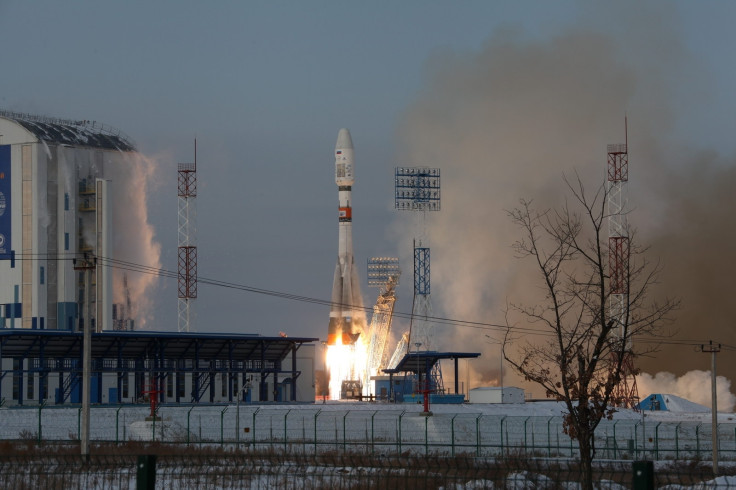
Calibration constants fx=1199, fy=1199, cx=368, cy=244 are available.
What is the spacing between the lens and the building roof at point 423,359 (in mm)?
109188

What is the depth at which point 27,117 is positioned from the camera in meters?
129

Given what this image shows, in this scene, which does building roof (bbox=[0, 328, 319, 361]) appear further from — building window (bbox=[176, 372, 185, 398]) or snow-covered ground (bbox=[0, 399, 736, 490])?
snow-covered ground (bbox=[0, 399, 736, 490])

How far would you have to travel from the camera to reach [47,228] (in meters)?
120

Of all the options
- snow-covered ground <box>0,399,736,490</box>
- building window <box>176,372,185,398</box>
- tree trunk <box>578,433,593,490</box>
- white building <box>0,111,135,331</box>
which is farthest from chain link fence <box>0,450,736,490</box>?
white building <box>0,111,135,331</box>

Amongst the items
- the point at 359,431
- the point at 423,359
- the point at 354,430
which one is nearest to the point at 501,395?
the point at 423,359

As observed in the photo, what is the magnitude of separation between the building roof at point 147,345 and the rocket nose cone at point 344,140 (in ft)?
79.9

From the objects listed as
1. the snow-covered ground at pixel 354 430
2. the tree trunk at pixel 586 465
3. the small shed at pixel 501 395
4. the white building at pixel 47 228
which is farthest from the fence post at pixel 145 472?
the white building at pixel 47 228

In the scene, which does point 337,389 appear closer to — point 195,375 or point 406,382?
point 406,382

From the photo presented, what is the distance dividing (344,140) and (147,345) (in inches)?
1444

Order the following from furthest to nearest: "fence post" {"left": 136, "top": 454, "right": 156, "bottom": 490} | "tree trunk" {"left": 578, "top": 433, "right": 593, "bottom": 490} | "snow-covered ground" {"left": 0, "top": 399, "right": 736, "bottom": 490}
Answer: "snow-covered ground" {"left": 0, "top": 399, "right": 736, "bottom": 490} → "tree trunk" {"left": 578, "top": 433, "right": 593, "bottom": 490} → "fence post" {"left": 136, "top": 454, "right": 156, "bottom": 490}

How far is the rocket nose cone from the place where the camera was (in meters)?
126

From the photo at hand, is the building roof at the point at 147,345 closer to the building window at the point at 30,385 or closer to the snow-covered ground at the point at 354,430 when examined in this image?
the snow-covered ground at the point at 354,430

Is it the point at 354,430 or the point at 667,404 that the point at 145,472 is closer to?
the point at 354,430

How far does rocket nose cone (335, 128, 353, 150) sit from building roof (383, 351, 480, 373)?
25.3 metres
